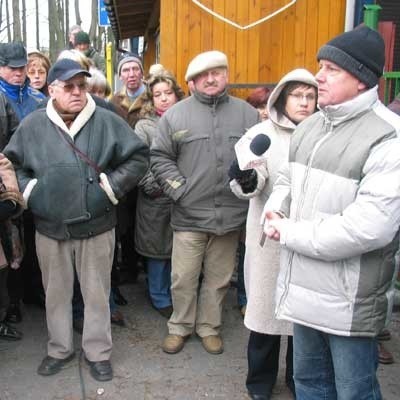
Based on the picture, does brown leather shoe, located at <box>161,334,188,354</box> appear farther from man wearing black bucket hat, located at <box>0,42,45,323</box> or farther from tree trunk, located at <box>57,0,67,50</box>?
tree trunk, located at <box>57,0,67,50</box>

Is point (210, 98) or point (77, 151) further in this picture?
point (210, 98)

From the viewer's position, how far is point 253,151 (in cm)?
288

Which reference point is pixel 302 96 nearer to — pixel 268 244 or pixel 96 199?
pixel 268 244

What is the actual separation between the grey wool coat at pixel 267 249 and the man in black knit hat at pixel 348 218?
27.4 inches

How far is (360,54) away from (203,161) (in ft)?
5.55

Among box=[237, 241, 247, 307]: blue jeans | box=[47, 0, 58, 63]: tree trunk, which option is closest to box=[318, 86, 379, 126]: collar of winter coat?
box=[237, 241, 247, 307]: blue jeans

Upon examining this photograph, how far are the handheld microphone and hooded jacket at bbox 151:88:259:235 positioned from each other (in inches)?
32.2

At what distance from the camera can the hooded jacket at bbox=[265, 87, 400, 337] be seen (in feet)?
7.14

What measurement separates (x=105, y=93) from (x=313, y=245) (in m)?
3.08

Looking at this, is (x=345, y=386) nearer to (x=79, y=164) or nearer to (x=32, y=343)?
(x=79, y=164)

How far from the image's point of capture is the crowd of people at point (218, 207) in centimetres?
229

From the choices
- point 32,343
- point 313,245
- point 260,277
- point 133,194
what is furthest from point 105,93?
point 313,245

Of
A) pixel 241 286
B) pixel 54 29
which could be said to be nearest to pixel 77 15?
pixel 54 29

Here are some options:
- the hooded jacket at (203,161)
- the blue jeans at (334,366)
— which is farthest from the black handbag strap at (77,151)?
the blue jeans at (334,366)
